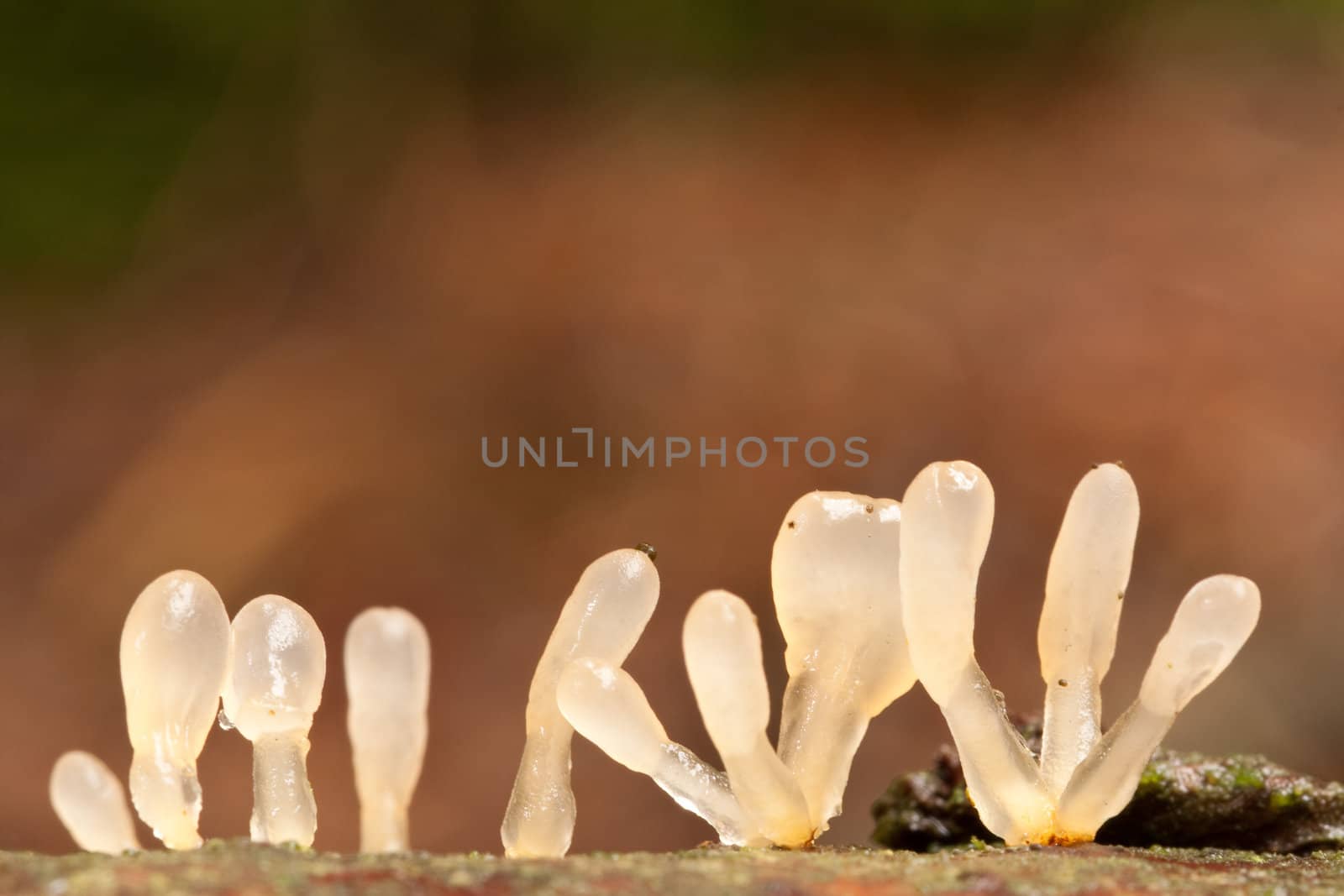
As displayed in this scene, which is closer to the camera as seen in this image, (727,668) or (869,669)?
(727,668)

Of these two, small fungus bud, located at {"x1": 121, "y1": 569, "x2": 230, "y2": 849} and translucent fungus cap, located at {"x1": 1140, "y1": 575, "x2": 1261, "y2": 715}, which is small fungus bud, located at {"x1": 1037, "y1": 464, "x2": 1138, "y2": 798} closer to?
translucent fungus cap, located at {"x1": 1140, "y1": 575, "x2": 1261, "y2": 715}

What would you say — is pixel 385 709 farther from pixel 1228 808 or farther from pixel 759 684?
pixel 1228 808

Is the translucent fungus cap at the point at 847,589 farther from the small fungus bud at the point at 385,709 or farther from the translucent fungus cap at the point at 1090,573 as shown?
the small fungus bud at the point at 385,709

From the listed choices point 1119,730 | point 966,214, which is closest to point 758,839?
point 1119,730

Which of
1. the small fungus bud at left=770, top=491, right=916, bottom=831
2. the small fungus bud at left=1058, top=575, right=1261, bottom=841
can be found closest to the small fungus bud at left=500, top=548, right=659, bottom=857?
the small fungus bud at left=770, top=491, right=916, bottom=831

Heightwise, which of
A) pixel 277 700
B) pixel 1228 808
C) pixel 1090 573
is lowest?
pixel 1228 808

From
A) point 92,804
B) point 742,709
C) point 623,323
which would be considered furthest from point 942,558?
point 623,323

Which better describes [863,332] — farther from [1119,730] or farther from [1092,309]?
[1119,730]
